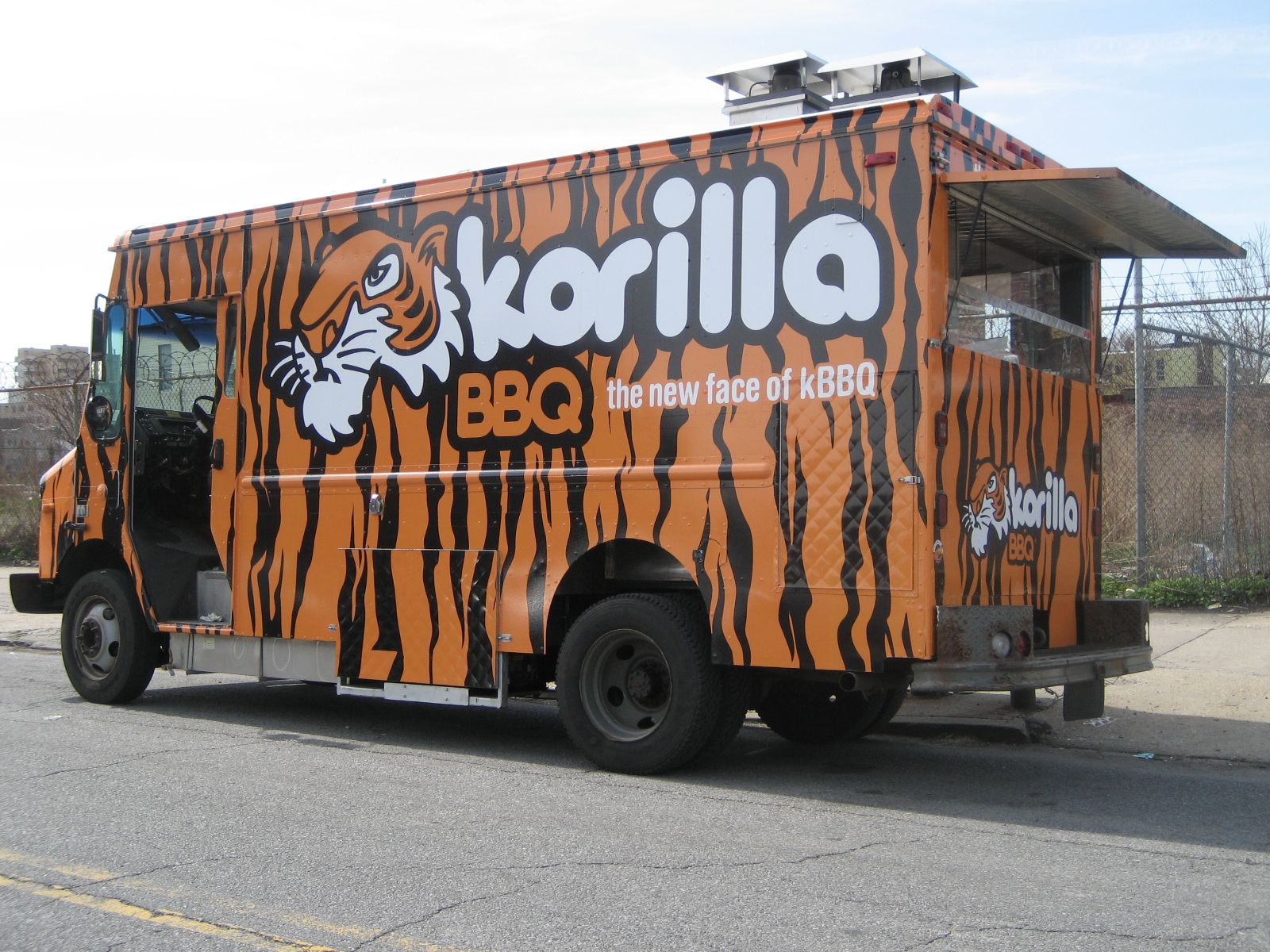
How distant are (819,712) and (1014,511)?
2.01 metres

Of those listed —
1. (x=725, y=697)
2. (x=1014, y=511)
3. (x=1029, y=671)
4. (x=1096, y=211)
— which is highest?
(x=1096, y=211)

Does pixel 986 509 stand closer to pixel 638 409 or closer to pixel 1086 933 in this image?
pixel 638 409

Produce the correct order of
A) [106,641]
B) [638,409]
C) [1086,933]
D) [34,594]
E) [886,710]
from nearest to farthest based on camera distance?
1. [1086,933]
2. [638,409]
3. [886,710]
4. [106,641]
5. [34,594]

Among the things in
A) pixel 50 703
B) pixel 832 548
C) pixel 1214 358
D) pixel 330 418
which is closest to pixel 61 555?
pixel 50 703

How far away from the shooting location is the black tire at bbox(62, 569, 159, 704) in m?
9.80

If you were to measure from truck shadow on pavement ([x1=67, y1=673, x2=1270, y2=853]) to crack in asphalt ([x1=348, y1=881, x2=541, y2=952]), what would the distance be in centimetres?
206

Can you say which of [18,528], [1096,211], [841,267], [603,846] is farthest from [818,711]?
[18,528]

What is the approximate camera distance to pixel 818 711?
8445 millimetres

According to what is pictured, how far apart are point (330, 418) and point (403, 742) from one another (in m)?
2.21

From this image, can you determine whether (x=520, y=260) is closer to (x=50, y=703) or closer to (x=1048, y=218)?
(x=1048, y=218)

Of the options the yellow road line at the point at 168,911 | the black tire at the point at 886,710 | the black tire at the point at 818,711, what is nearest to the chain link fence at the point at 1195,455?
the black tire at the point at 886,710

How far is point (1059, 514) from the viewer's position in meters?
7.79

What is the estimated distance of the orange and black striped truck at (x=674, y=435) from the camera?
6.62 metres

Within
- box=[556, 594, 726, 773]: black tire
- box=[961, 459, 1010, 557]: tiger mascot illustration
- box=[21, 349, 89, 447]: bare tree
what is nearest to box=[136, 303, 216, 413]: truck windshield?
box=[556, 594, 726, 773]: black tire
